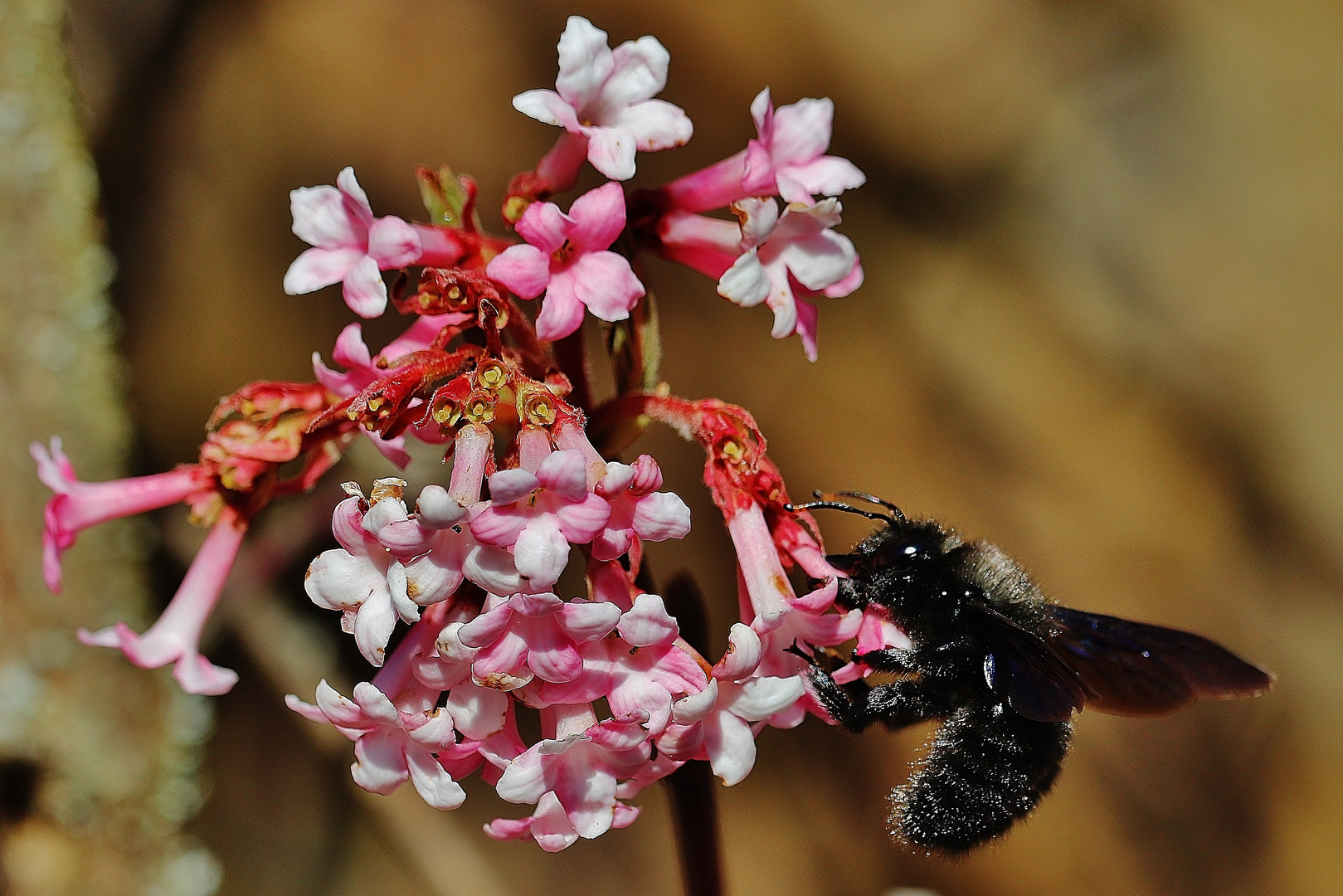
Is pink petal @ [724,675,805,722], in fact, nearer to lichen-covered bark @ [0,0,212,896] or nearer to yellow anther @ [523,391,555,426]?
yellow anther @ [523,391,555,426]

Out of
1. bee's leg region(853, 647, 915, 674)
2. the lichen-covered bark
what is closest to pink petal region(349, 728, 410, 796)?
bee's leg region(853, 647, 915, 674)

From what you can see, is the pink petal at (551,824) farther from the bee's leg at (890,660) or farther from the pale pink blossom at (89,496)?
the pale pink blossom at (89,496)

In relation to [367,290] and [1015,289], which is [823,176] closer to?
[367,290]

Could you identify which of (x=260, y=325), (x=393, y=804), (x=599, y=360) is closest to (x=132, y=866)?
(x=393, y=804)

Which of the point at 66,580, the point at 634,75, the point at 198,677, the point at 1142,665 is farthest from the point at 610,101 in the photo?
the point at 66,580

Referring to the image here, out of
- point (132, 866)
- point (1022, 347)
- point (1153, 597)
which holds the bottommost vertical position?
point (132, 866)

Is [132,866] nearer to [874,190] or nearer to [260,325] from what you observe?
[260,325]

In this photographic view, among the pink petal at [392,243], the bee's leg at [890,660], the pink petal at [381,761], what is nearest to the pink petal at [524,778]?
the pink petal at [381,761]
